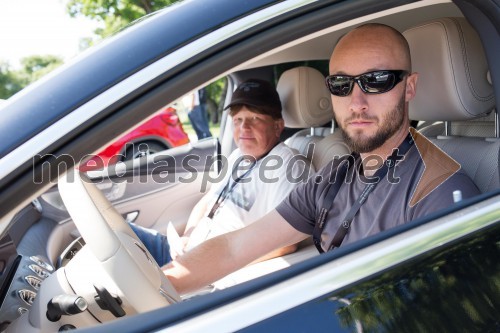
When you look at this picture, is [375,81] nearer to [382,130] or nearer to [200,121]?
[382,130]

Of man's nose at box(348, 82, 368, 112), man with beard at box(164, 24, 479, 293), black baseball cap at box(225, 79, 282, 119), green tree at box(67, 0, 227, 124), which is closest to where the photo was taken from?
man with beard at box(164, 24, 479, 293)

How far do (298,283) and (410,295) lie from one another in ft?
0.85

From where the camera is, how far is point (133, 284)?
4.42ft

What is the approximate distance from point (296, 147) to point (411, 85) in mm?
1425

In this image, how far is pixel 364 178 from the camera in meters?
1.95

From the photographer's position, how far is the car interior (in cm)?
155

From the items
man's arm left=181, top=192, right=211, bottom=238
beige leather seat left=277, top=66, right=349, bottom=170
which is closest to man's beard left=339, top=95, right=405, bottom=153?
beige leather seat left=277, top=66, right=349, bottom=170

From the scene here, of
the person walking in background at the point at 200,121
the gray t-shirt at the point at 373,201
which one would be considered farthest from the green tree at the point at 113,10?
the gray t-shirt at the point at 373,201

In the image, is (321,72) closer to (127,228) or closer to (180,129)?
(127,228)

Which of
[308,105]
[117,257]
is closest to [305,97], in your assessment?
[308,105]

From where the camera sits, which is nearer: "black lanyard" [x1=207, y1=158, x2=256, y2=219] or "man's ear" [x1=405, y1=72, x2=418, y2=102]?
"man's ear" [x1=405, y1=72, x2=418, y2=102]

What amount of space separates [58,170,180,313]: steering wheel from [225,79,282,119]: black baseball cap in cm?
171

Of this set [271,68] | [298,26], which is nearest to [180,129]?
[271,68]

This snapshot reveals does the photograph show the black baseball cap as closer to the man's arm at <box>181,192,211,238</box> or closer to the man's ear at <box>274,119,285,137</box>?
the man's ear at <box>274,119,285,137</box>
